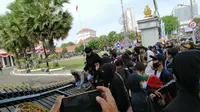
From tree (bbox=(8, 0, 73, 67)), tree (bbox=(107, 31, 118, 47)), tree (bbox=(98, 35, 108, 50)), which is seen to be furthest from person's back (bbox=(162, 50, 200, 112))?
tree (bbox=(98, 35, 108, 50))

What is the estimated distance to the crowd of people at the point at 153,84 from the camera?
1676mm

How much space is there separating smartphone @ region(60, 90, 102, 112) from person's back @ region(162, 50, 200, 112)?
56 centimetres

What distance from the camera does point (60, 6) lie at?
82.0 ft

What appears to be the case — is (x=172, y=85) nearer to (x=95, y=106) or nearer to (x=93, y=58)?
(x=95, y=106)

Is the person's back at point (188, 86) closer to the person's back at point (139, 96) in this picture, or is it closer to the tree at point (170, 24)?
the person's back at point (139, 96)

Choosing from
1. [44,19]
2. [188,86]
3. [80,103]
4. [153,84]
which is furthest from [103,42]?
[80,103]

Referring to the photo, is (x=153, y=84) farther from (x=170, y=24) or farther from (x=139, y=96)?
(x=170, y=24)

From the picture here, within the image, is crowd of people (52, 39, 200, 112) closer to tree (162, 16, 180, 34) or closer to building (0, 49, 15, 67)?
building (0, 49, 15, 67)

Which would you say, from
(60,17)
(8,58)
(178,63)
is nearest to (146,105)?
(178,63)

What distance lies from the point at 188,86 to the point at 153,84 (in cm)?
259

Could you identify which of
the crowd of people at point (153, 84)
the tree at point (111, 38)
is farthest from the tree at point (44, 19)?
the tree at point (111, 38)

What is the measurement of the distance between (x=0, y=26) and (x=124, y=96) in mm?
37735

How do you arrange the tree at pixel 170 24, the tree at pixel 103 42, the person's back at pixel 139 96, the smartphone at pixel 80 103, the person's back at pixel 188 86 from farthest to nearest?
the tree at pixel 103 42 → the tree at pixel 170 24 → the person's back at pixel 139 96 → the person's back at pixel 188 86 → the smartphone at pixel 80 103

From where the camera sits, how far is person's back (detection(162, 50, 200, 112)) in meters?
1.65
